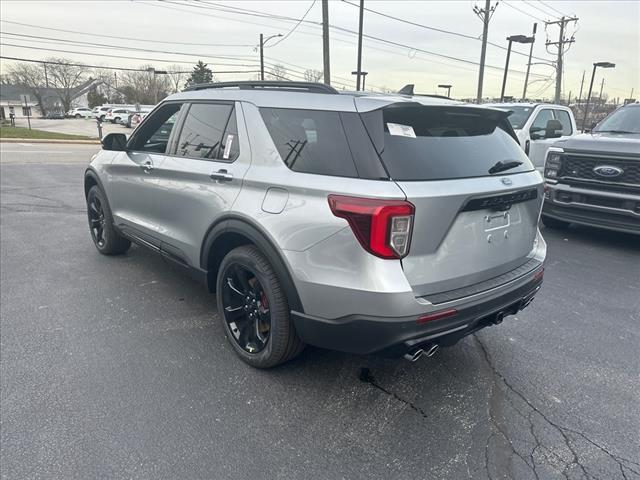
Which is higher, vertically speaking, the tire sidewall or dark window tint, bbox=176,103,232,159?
dark window tint, bbox=176,103,232,159

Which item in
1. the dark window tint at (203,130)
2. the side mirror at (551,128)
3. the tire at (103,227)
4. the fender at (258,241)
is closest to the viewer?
the fender at (258,241)

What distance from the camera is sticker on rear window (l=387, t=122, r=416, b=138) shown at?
8.09 feet

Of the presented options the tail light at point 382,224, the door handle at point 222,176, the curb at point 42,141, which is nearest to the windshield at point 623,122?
the tail light at point 382,224

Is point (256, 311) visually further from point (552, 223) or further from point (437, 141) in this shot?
point (552, 223)

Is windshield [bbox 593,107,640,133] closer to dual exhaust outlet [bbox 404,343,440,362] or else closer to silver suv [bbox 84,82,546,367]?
silver suv [bbox 84,82,546,367]

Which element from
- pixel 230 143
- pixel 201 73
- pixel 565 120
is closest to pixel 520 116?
pixel 565 120

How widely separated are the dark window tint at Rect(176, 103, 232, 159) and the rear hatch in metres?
1.31

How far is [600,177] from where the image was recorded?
5996mm

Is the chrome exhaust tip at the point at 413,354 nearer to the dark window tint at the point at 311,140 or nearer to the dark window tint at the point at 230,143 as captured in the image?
the dark window tint at the point at 311,140

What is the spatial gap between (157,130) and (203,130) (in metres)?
0.92

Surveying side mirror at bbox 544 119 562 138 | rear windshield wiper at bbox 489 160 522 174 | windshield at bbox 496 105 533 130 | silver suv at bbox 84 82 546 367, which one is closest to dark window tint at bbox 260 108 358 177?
silver suv at bbox 84 82 546 367

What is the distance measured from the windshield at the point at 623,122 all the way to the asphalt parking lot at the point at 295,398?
11.2 ft

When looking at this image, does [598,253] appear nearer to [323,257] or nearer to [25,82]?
[323,257]

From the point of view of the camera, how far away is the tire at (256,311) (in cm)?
274
